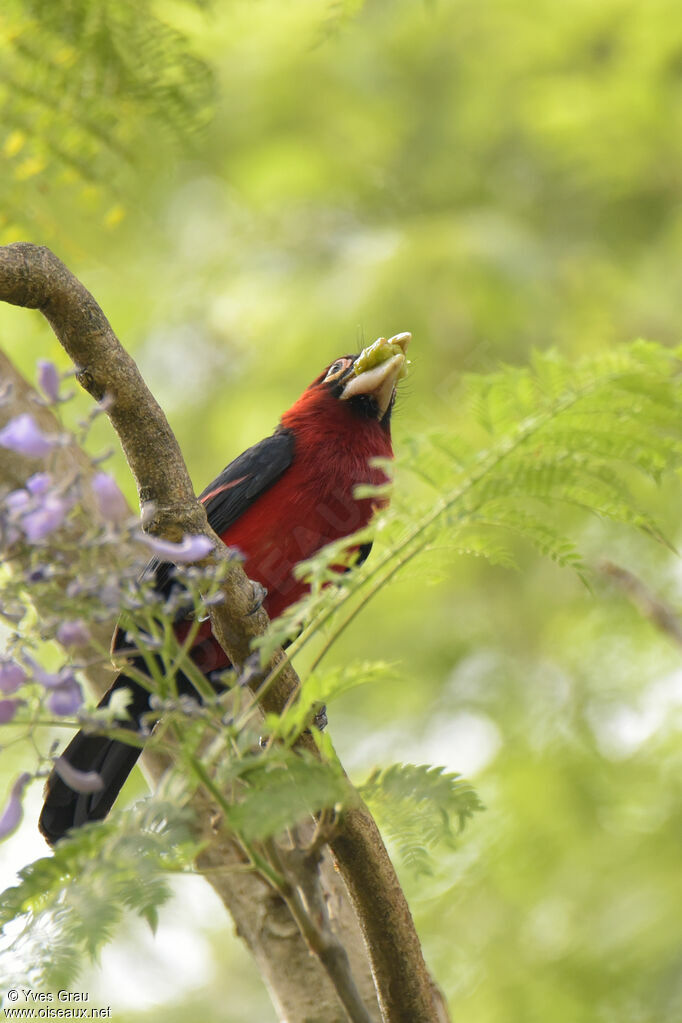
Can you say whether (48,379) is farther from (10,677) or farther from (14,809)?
(14,809)

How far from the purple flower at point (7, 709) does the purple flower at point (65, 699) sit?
4 centimetres

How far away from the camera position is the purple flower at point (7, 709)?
4.66 ft

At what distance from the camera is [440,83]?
7.14 meters

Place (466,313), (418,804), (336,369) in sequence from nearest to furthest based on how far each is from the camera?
1. (418,804)
2. (336,369)
3. (466,313)

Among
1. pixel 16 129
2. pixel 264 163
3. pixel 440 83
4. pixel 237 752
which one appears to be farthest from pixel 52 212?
pixel 237 752

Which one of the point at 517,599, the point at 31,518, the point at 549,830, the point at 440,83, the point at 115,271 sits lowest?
the point at 31,518

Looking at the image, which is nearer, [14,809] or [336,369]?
[14,809]

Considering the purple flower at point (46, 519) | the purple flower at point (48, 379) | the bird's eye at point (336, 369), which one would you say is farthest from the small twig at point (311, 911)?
the bird's eye at point (336, 369)

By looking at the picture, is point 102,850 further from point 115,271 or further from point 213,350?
point 213,350

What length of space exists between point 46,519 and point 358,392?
2.72m

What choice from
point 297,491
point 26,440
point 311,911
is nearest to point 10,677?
point 26,440

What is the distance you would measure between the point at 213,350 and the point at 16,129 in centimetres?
343

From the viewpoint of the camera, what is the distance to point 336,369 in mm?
4281

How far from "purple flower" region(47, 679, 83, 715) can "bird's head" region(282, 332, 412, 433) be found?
2480mm
